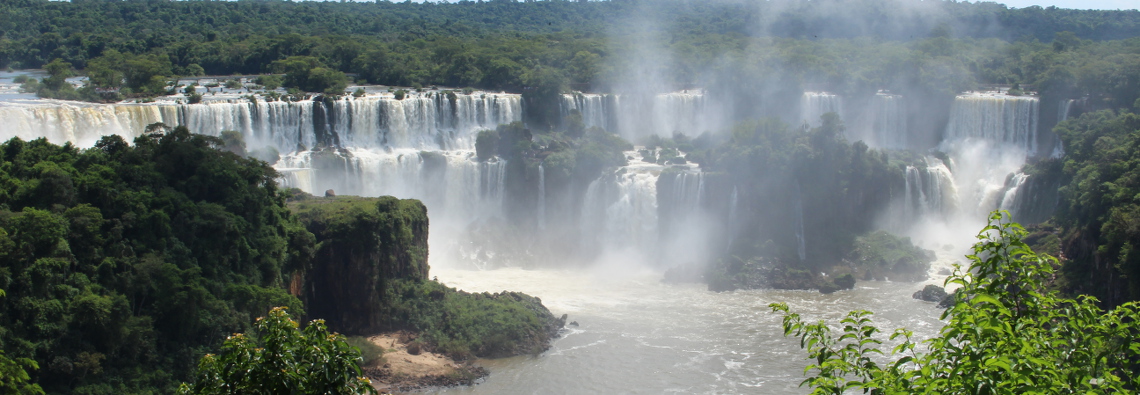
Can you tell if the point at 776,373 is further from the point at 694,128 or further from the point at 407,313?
the point at 694,128

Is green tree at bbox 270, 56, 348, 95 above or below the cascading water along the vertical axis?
above

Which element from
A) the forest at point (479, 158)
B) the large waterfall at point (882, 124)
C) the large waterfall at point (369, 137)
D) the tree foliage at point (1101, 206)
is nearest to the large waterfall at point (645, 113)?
the forest at point (479, 158)

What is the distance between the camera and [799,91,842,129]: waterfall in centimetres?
5878

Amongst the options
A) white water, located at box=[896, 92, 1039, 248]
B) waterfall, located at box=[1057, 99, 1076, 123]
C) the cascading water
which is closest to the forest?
waterfall, located at box=[1057, 99, 1076, 123]

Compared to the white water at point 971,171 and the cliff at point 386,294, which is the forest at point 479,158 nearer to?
the cliff at point 386,294

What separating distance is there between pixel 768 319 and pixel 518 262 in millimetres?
14035

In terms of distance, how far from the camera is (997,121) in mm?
53781

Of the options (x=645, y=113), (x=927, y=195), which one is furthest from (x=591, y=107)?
(x=927, y=195)

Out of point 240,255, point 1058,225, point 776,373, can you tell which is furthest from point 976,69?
point 240,255

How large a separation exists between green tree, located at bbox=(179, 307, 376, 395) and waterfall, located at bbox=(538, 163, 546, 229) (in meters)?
39.9

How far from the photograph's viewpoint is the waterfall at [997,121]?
53.1 m

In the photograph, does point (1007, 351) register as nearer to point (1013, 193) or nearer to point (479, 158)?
point (479, 158)

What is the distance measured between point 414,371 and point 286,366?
21147 mm

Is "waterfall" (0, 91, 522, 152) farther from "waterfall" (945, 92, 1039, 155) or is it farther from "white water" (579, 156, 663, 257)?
"waterfall" (945, 92, 1039, 155)
